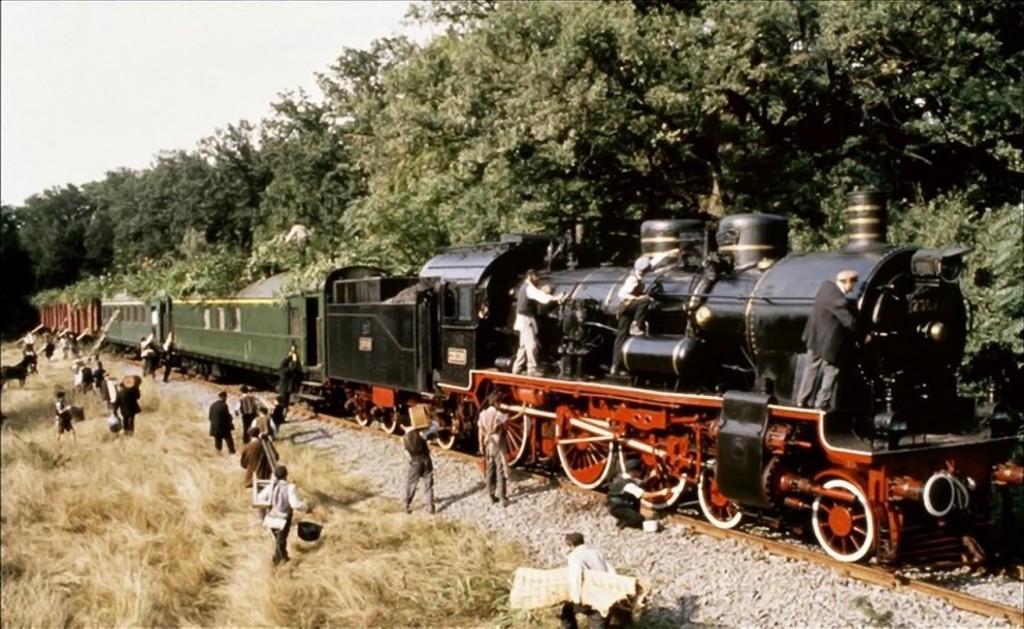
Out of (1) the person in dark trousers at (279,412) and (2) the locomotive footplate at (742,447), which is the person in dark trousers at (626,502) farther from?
(1) the person in dark trousers at (279,412)

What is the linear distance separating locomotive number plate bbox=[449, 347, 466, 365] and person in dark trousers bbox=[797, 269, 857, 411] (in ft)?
21.3

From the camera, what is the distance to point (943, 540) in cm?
936

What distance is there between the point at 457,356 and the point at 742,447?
6207mm

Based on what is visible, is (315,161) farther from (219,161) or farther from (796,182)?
(796,182)

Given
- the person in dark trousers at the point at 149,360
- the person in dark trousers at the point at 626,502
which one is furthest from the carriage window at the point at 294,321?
the person in dark trousers at the point at 626,502

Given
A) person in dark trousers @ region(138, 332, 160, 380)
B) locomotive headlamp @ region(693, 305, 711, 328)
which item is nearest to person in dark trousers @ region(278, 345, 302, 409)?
person in dark trousers @ region(138, 332, 160, 380)

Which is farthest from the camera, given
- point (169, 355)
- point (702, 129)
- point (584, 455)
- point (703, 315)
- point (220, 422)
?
point (169, 355)

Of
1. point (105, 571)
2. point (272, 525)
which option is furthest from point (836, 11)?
point (105, 571)

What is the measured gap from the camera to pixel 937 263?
9344 mm

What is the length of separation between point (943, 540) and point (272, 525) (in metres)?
7.06

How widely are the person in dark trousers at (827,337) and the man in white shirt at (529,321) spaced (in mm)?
4752

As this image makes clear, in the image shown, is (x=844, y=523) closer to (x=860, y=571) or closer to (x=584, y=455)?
(x=860, y=571)

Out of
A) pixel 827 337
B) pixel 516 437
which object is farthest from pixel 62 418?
pixel 827 337

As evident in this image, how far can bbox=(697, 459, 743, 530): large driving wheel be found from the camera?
1050 centimetres
